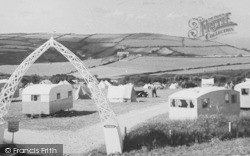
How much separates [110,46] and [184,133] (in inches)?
2671

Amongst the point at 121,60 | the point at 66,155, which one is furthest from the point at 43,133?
the point at 121,60

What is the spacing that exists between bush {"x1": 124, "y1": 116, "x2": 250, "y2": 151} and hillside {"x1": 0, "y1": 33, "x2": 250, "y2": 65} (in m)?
51.0

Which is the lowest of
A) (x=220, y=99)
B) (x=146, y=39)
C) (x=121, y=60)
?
(x=220, y=99)

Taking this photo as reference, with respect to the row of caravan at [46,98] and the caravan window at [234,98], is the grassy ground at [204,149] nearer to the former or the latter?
the caravan window at [234,98]

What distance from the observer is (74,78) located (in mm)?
55031

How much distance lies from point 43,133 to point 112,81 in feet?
111

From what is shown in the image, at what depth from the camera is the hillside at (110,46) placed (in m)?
69.7

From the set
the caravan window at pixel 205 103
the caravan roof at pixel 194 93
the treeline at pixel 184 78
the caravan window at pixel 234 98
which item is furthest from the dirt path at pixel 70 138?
the treeline at pixel 184 78

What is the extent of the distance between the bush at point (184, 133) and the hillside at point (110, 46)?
50957mm

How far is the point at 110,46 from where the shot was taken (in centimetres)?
8238

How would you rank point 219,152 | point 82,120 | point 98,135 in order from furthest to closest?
point 82,120 → point 98,135 → point 219,152

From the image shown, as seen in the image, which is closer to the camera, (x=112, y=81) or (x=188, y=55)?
(x=112, y=81)

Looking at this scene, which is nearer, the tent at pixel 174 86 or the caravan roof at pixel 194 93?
the caravan roof at pixel 194 93

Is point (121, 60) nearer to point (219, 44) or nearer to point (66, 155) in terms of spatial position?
point (219, 44)
